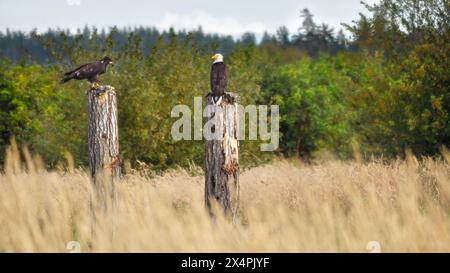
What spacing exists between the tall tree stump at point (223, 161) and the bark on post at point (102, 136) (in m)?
1.15

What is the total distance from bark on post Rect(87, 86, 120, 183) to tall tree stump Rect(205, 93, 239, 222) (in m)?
1.15

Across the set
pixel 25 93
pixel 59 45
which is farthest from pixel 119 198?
pixel 25 93

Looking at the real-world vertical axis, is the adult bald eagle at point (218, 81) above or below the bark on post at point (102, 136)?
above

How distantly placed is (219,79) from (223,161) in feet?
4.33

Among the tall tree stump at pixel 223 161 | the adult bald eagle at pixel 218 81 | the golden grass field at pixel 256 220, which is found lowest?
the golden grass field at pixel 256 220

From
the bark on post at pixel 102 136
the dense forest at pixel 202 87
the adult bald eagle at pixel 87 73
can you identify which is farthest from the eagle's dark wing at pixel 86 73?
the dense forest at pixel 202 87

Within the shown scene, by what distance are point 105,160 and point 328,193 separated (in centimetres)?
415

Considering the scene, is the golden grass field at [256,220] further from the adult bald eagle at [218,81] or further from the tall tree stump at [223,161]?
the adult bald eagle at [218,81]

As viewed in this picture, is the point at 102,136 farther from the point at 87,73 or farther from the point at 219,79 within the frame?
the point at 219,79

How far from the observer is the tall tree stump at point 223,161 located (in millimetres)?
7898

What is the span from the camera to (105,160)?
7871 millimetres

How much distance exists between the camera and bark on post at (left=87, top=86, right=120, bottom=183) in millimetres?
7867

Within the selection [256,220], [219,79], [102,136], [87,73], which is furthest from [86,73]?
[256,220]
